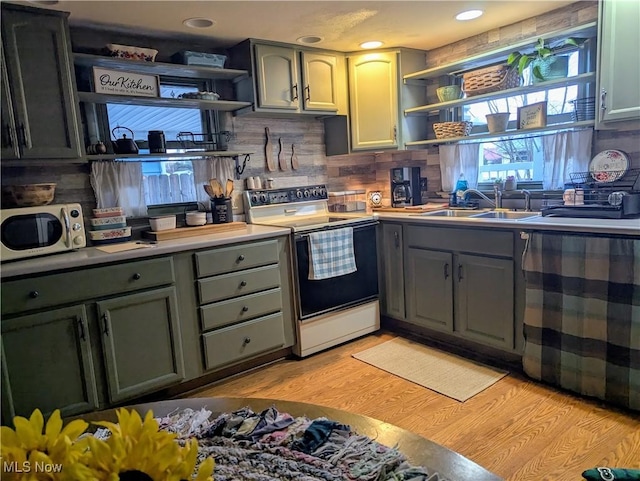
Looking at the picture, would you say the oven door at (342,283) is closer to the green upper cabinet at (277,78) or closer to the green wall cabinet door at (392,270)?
the green wall cabinet door at (392,270)

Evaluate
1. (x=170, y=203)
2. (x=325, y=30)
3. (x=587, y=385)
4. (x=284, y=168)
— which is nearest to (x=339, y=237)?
(x=284, y=168)

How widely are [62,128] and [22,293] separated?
916mm

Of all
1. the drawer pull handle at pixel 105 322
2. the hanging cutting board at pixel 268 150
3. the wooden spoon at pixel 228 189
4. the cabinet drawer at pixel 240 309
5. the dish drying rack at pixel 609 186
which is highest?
the hanging cutting board at pixel 268 150

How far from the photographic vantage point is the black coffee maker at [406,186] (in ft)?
11.8

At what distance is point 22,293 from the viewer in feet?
6.60

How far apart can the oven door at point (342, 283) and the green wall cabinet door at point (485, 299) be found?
27.6 inches

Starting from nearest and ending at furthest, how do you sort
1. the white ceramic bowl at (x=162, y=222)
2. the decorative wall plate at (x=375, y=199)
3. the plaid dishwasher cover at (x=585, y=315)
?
the plaid dishwasher cover at (x=585, y=315), the white ceramic bowl at (x=162, y=222), the decorative wall plate at (x=375, y=199)

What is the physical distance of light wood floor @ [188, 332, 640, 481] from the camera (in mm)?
1870

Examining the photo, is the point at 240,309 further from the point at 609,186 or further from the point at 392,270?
the point at 609,186

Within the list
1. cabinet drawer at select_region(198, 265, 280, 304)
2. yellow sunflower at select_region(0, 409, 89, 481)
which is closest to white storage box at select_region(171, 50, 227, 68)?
cabinet drawer at select_region(198, 265, 280, 304)

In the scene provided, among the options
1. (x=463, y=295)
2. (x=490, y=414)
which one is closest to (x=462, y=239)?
(x=463, y=295)

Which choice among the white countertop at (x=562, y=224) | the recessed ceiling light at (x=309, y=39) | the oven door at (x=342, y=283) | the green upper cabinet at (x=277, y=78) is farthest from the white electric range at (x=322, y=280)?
the recessed ceiling light at (x=309, y=39)

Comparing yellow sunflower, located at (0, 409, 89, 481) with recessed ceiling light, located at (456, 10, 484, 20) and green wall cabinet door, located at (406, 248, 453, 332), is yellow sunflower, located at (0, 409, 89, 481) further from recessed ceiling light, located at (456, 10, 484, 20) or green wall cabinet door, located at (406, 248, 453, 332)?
recessed ceiling light, located at (456, 10, 484, 20)

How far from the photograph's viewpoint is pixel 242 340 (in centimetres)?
274
